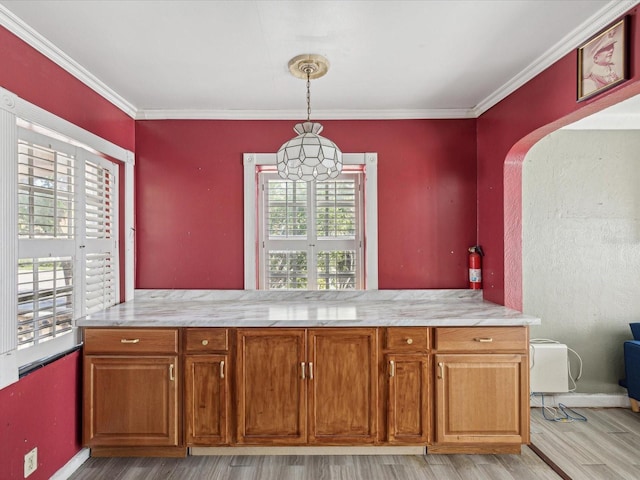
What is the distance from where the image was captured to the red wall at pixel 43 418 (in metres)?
1.80

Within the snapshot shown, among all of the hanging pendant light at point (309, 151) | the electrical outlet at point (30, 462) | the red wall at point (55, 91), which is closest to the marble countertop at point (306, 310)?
the electrical outlet at point (30, 462)

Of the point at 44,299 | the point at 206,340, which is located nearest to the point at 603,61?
the point at 206,340

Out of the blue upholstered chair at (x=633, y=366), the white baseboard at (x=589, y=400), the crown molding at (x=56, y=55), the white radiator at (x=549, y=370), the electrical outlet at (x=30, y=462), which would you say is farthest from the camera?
the white baseboard at (x=589, y=400)

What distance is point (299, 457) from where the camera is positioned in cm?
248

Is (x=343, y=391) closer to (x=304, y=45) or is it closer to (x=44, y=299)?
(x=44, y=299)

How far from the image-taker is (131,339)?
2.38 m

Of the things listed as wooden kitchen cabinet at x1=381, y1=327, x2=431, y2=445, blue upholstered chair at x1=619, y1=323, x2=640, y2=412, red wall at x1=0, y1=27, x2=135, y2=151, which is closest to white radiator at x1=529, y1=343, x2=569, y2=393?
blue upholstered chair at x1=619, y1=323, x2=640, y2=412

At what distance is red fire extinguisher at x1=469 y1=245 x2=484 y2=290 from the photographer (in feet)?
10.1

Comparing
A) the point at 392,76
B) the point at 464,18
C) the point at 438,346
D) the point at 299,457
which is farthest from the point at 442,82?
the point at 299,457

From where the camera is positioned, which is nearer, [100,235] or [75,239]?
[75,239]

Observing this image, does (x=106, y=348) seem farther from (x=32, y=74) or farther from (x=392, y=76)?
(x=392, y=76)

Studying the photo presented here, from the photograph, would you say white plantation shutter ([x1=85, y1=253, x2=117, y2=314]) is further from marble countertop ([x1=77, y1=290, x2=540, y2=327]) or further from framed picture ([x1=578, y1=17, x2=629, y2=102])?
framed picture ([x1=578, y1=17, x2=629, y2=102])

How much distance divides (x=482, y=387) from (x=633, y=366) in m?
1.49

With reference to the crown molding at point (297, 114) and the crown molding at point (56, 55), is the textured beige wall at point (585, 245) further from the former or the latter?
the crown molding at point (56, 55)
